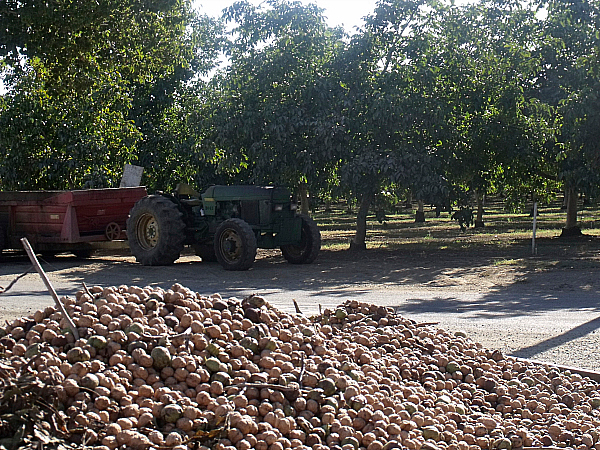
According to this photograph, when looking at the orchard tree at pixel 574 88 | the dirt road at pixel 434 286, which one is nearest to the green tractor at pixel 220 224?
the dirt road at pixel 434 286

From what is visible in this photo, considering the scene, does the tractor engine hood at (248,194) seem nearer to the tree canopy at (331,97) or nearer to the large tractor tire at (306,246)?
the large tractor tire at (306,246)

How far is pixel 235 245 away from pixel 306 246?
1.90 metres

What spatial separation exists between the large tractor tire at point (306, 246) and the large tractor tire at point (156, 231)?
236cm

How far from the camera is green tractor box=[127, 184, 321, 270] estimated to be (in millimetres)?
15750

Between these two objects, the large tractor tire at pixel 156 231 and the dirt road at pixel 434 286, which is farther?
the large tractor tire at pixel 156 231

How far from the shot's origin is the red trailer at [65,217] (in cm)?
1652

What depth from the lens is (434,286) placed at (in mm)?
13266

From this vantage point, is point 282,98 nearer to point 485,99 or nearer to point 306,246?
point 306,246

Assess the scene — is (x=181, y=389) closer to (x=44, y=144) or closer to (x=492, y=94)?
(x=492, y=94)

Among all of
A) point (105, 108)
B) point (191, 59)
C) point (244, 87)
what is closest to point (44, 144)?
point (105, 108)

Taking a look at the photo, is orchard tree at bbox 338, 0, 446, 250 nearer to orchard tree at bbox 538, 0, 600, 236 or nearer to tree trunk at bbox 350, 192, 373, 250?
tree trunk at bbox 350, 192, 373, 250

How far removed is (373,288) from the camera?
42.0ft

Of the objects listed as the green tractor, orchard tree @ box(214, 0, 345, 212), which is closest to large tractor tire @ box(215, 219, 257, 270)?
the green tractor

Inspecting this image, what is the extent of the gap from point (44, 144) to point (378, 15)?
33.0ft
